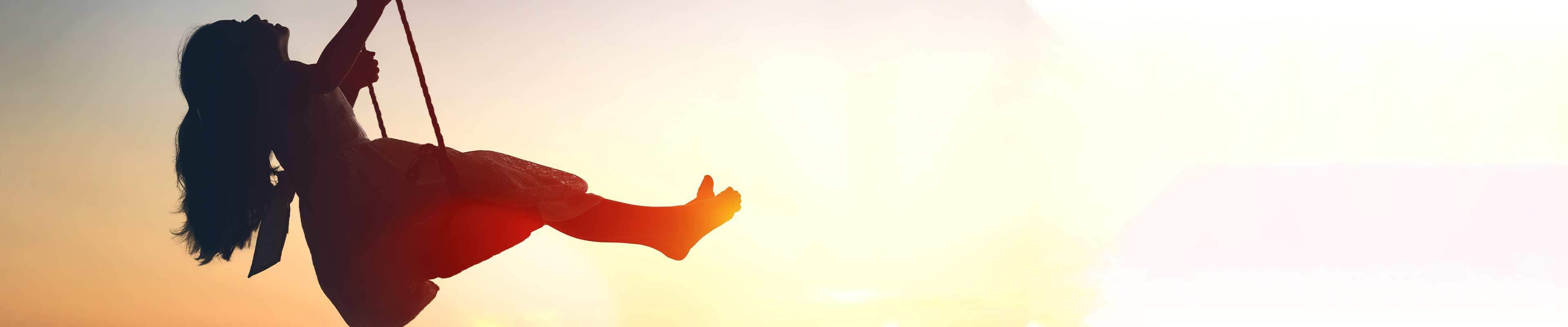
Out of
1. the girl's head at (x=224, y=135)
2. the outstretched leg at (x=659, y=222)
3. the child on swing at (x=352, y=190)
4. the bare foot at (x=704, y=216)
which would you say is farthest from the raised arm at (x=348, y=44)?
the bare foot at (x=704, y=216)

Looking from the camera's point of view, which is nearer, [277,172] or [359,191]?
[359,191]

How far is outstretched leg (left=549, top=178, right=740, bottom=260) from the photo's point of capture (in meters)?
1.73

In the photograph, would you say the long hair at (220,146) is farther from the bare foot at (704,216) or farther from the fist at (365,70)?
the bare foot at (704,216)

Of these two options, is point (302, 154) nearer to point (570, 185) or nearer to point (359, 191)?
point (359, 191)

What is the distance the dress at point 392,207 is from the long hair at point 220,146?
5 centimetres

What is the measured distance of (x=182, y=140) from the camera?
73.4 inches

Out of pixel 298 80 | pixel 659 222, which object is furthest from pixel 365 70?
pixel 659 222

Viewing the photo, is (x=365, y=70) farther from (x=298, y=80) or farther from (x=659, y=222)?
(x=659, y=222)

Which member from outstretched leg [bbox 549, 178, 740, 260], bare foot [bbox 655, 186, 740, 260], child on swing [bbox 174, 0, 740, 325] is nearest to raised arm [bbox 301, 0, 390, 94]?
child on swing [bbox 174, 0, 740, 325]

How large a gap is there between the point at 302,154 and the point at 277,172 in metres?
0.10

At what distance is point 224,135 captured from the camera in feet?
5.95

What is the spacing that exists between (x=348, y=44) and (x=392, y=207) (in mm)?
258

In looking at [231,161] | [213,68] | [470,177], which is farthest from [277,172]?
[470,177]

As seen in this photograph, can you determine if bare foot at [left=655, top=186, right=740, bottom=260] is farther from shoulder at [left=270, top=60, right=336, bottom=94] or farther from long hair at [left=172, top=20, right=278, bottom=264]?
long hair at [left=172, top=20, right=278, bottom=264]
